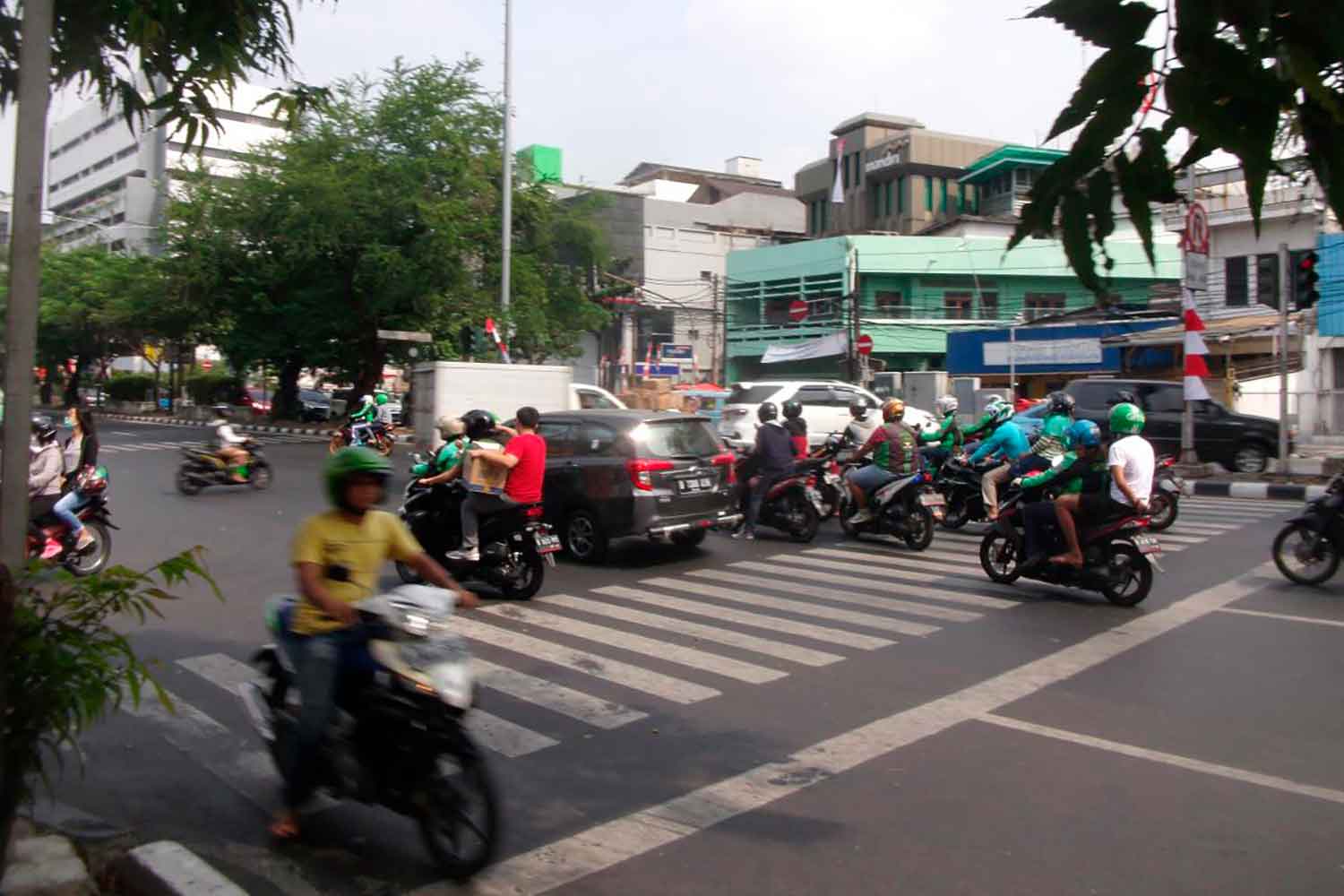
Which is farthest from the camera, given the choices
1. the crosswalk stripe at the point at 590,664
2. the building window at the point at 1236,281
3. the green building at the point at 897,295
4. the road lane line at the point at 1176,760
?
the green building at the point at 897,295

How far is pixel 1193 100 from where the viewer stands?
99.5 inches

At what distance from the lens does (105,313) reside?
4022 cm

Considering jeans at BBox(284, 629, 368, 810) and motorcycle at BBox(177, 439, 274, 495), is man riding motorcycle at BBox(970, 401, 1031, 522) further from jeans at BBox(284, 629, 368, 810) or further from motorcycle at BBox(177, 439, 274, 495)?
motorcycle at BBox(177, 439, 274, 495)

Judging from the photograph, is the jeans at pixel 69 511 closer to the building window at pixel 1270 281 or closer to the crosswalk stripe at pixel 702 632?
the crosswalk stripe at pixel 702 632

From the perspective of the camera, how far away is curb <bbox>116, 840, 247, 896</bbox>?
3730 mm

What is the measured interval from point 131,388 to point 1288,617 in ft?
192

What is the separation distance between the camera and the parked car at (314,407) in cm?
4341

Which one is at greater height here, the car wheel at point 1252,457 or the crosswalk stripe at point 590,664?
the car wheel at point 1252,457

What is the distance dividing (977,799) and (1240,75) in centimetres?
320

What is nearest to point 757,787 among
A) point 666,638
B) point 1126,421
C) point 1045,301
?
point 666,638

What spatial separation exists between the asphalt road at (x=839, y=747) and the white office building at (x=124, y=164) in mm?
2728

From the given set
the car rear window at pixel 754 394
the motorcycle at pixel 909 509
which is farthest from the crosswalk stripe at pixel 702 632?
the car rear window at pixel 754 394

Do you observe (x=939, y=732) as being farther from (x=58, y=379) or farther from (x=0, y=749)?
(x=58, y=379)

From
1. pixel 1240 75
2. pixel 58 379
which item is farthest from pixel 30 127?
pixel 58 379
